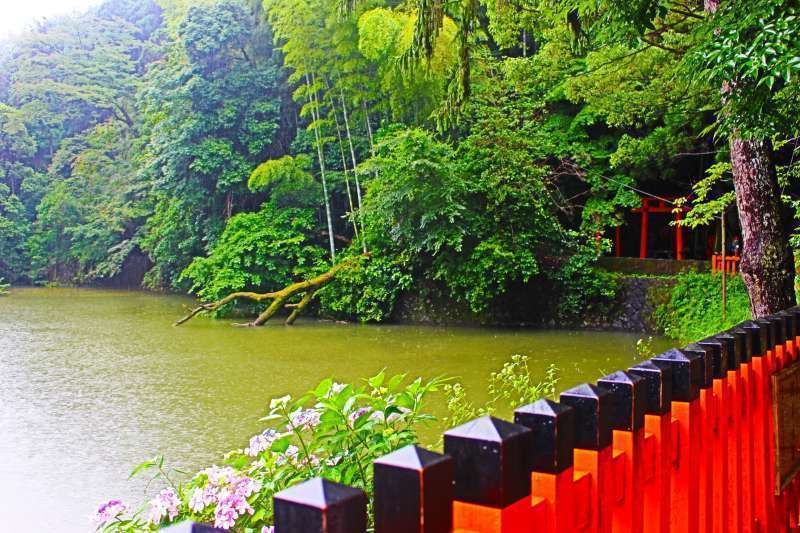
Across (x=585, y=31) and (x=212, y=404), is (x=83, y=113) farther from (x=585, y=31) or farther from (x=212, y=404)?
(x=585, y=31)

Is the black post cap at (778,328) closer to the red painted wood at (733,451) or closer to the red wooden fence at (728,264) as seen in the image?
the red painted wood at (733,451)

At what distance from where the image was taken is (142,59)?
80.0 ft

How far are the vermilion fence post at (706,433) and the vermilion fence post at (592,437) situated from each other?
0.41 metres

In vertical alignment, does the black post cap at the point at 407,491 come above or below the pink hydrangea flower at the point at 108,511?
above

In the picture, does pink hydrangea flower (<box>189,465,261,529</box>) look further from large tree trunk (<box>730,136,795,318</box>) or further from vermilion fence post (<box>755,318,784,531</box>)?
large tree trunk (<box>730,136,795,318</box>)

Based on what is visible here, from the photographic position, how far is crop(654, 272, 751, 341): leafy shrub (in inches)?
357

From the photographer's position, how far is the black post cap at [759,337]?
4.94ft

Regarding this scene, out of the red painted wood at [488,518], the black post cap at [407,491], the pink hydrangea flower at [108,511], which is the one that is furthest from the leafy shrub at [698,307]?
the black post cap at [407,491]

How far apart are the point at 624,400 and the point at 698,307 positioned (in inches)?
380

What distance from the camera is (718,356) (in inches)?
50.3

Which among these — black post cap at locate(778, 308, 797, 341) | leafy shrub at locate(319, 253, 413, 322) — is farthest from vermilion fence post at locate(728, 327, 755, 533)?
leafy shrub at locate(319, 253, 413, 322)

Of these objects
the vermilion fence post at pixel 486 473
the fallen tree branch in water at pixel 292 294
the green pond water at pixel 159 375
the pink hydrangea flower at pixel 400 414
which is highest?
the vermilion fence post at pixel 486 473

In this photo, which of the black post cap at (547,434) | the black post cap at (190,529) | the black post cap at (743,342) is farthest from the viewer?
the black post cap at (743,342)

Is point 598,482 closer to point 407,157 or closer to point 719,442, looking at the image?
point 719,442
